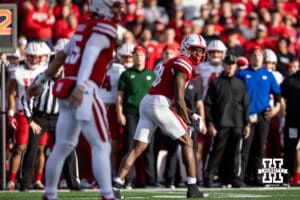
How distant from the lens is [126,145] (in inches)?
624

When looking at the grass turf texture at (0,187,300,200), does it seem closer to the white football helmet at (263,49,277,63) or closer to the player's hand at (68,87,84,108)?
the white football helmet at (263,49,277,63)

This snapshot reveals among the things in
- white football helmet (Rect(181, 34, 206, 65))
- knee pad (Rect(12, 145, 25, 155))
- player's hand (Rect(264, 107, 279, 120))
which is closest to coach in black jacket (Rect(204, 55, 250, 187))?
player's hand (Rect(264, 107, 279, 120))

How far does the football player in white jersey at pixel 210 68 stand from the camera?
16.7 metres

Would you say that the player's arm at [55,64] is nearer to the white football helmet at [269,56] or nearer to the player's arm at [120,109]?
the player's arm at [120,109]

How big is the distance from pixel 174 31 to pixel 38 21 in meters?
2.39

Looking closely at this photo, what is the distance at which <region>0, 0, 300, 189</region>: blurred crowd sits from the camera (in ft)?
53.8

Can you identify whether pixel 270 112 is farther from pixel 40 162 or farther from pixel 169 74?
Result: pixel 169 74

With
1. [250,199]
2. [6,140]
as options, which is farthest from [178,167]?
[250,199]

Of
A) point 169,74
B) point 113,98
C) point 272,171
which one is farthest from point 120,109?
point 169,74

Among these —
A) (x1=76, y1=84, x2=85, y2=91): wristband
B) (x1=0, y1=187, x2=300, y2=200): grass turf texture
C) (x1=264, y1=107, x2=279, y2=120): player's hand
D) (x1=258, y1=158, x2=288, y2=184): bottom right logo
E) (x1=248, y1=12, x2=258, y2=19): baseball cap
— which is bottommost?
(x1=0, y1=187, x2=300, y2=200): grass turf texture

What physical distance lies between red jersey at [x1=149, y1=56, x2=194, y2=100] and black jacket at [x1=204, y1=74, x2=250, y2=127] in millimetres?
3687

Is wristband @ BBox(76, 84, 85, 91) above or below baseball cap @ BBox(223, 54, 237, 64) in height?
below

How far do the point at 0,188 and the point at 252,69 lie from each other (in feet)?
13.3

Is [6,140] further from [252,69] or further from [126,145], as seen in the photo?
[252,69]
